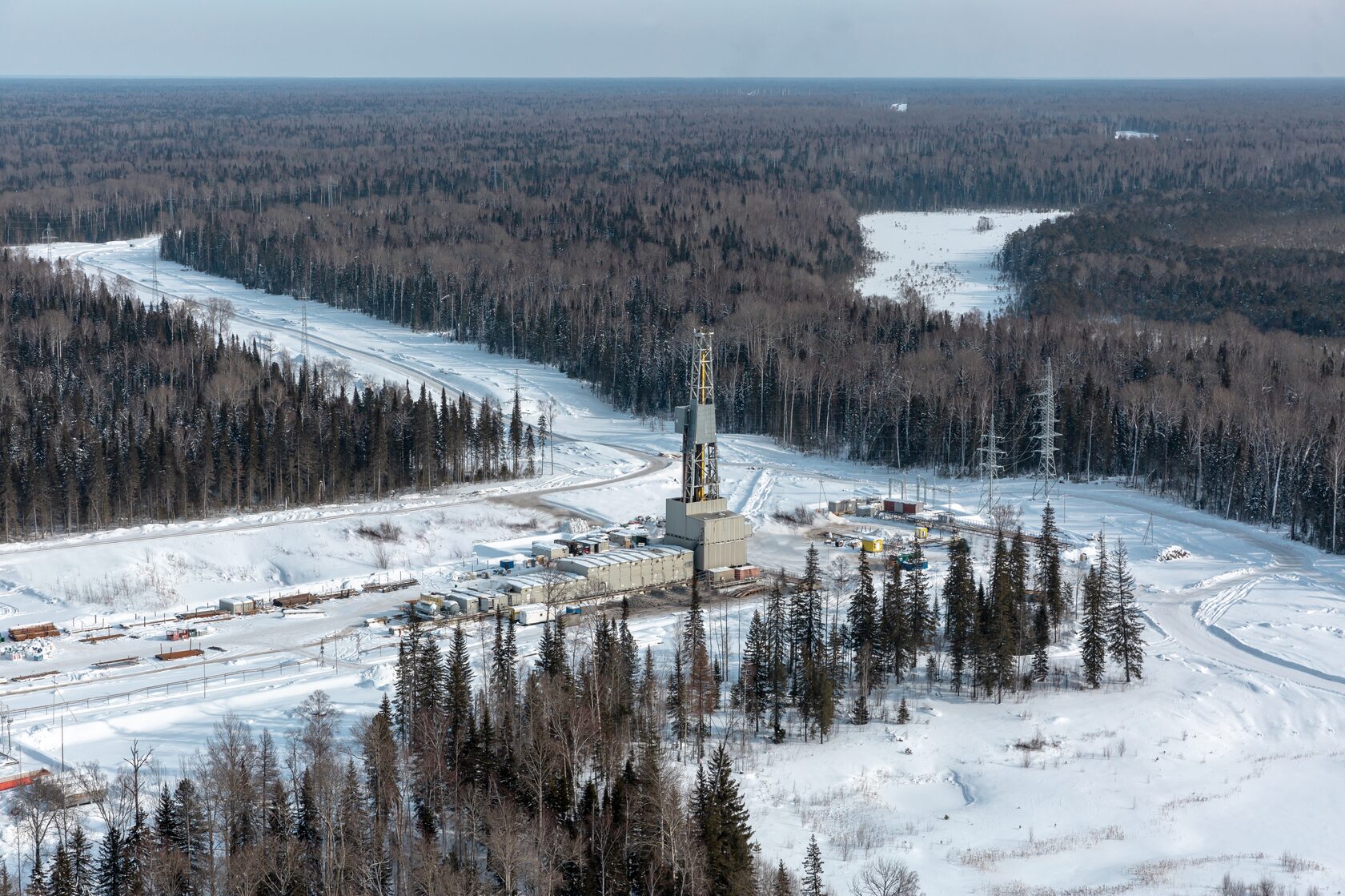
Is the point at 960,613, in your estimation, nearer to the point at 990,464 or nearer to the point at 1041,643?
the point at 1041,643

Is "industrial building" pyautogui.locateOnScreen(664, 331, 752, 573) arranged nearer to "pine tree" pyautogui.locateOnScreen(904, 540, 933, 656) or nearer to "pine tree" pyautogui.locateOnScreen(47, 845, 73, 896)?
"pine tree" pyautogui.locateOnScreen(904, 540, 933, 656)

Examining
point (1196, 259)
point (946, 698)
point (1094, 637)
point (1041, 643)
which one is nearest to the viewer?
point (946, 698)

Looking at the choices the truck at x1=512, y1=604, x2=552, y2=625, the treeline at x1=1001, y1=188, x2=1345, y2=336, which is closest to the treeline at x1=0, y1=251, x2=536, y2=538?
the truck at x1=512, y1=604, x2=552, y2=625

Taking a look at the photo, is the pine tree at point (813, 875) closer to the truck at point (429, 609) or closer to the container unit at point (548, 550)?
the truck at point (429, 609)

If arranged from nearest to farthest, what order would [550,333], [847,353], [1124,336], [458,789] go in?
1. [458,789]
2. [847,353]
3. [1124,336]
4. [550,333]

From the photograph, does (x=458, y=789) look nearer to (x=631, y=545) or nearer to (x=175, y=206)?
(x=631, y=545)

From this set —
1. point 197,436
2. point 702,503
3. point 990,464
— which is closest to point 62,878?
point 702,503

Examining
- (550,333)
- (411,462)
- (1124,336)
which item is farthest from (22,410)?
(1124,336)
